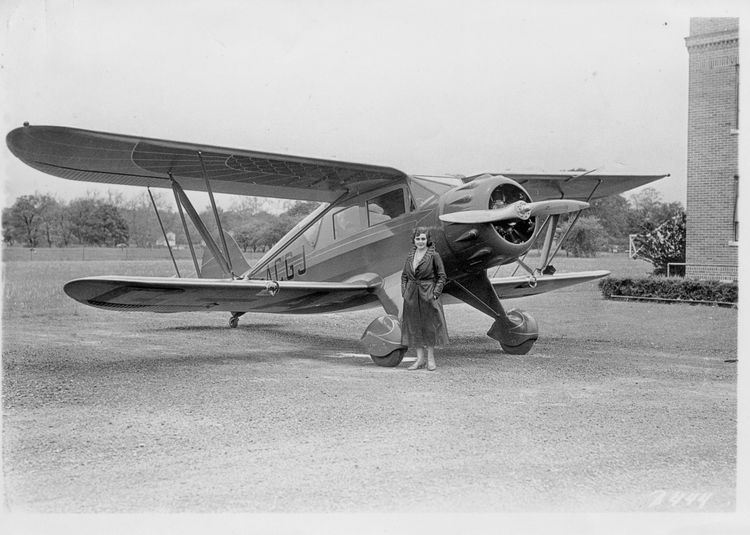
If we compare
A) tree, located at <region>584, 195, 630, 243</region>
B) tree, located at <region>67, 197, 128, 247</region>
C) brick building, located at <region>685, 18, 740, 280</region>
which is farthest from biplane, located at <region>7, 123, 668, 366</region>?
tree, located at <region>584, 195, 630, 243</region>

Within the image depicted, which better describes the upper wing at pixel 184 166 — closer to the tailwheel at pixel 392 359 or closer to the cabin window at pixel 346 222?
the cabin window at pixel 346 222

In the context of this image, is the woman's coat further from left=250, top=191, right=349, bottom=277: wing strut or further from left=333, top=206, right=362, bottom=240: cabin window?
left=250, top=191, right=349, bottom=277: wing strut

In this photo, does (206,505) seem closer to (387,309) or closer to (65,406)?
(65,406)

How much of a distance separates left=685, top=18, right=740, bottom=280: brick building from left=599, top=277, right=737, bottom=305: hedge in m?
0.28

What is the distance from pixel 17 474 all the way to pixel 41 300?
9.58m

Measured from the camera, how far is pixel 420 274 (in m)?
7.30

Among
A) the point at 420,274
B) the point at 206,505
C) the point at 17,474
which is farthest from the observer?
the point at 420,274

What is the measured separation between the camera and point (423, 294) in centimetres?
730

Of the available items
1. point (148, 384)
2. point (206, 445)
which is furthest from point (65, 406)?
point (206, 445)

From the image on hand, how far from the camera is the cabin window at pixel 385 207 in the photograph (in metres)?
8.71

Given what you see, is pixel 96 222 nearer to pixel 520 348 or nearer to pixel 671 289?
pixel 520 348

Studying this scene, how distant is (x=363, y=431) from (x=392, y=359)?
2795 millimetres

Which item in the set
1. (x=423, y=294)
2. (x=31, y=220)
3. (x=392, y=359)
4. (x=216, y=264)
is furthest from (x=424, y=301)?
(x=216, y=264)

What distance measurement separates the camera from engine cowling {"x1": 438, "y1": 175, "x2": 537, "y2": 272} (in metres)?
7.41
